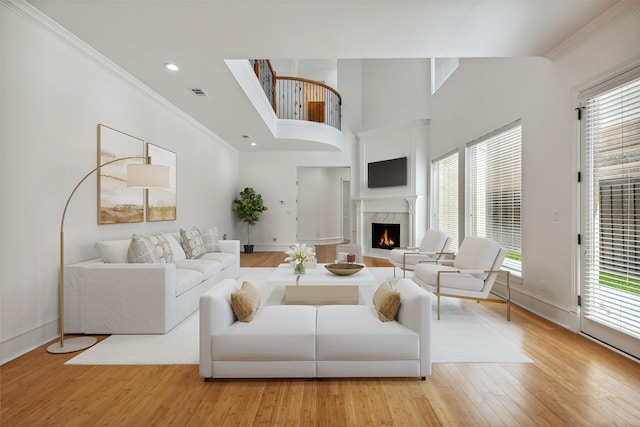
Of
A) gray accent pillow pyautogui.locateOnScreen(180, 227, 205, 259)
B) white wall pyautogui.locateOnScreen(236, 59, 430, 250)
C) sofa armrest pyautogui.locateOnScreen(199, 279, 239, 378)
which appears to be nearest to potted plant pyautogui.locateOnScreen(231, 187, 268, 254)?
white wall pyautogui.locateOnScreen(236, 59, 430, 250)

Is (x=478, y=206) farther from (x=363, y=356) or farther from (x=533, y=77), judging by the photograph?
(x=363, y=356)

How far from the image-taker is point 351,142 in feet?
32.7

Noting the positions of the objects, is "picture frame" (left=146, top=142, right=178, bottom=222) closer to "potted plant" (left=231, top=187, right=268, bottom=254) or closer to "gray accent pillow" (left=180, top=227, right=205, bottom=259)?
"gray accent pillow" (left=180, top=227, right=205, bottom=259)

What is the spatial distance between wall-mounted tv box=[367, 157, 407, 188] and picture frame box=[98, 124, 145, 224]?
562cm

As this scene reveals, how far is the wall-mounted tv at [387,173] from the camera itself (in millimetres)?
8250

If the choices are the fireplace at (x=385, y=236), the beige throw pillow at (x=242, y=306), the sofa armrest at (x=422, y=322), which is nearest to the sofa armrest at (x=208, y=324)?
the beige throw pillow at (x=242, y=306)

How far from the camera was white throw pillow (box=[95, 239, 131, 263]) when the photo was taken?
3732 millimetres

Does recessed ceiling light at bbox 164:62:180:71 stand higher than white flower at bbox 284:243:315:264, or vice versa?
recessed ceiling light at bbox 164:62:180:71

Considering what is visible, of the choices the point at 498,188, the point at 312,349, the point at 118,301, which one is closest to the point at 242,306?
the point at 312,349

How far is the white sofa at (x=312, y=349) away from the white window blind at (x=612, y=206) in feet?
6.22

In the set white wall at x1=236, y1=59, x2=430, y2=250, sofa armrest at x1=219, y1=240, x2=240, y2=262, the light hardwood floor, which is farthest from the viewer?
white wall at x1=236, y1=59, x2=430, y2=250

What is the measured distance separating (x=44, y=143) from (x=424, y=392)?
386cm

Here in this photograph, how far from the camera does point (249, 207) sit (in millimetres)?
9492

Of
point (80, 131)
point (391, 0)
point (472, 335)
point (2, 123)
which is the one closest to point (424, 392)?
point (472, 335)
